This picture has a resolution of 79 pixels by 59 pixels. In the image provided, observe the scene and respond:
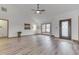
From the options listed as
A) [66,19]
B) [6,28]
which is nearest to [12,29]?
[6,28]

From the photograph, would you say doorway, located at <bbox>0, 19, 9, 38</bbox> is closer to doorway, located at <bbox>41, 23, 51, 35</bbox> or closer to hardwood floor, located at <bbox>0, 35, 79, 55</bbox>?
doorway, located at <bbox>41, 23, 51, 35</bbox>

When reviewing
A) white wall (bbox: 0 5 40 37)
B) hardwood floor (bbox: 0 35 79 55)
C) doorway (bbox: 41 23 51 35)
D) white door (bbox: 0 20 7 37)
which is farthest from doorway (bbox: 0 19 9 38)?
hardwood floor (bbox: 0 35 79 55)

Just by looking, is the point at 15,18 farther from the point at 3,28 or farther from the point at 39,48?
the point at 39,48

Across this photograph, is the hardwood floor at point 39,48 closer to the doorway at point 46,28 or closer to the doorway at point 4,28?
the doorway at point 4,28

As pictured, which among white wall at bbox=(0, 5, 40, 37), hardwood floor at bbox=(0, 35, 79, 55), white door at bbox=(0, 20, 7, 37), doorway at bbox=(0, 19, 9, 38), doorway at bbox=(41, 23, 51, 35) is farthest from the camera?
doorway at bbox=(41, 23, 51, 35)

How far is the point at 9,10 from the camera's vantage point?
9445 mm

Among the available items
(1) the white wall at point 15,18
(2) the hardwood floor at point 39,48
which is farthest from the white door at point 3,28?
(2) the hardwood floor at point 39,48

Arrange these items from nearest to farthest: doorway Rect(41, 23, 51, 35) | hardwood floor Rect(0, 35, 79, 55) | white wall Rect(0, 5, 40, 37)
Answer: hardwood floor Rect(0, 35, 79, 55) < white wall Rect(0, 5, 40, 37) < doorway Rect(41, 23, 51, 35)

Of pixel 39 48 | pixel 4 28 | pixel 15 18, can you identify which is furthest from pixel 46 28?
pixel 39 48

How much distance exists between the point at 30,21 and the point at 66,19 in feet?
15.4

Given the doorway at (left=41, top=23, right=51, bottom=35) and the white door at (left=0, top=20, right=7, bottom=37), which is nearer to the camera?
the white door at (left=0, top=20, right=7, bottom=37)

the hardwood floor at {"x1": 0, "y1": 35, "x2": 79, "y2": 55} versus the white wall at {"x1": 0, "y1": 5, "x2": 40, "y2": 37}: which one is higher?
the white wall at {"x1": 0, "y1": 5, "x2": 40, "y2": 37}

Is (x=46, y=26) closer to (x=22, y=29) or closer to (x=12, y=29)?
(x=22, y=29)
